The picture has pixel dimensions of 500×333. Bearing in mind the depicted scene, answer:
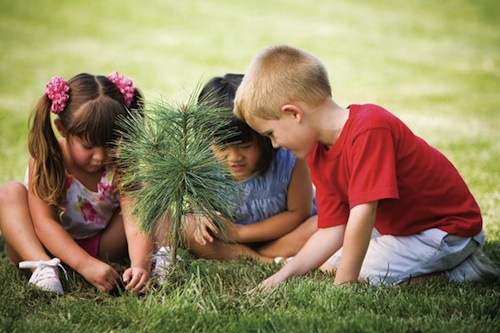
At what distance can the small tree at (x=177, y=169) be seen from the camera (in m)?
3.15

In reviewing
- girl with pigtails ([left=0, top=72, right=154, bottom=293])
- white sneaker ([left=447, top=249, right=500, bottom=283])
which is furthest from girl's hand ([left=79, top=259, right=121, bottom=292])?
white sneaker ([left=447, top=249, right=500, bottom=283])

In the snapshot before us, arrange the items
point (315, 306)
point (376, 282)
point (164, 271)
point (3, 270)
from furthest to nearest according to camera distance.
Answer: point (3, 270) → point (376, 282) → point (164, 271) → point (315, 306)

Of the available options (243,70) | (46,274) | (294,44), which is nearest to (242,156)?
(46,274)

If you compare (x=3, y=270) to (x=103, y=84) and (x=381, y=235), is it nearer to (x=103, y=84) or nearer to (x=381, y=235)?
(x=103, y=84)

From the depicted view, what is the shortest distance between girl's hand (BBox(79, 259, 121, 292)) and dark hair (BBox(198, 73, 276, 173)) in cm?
87

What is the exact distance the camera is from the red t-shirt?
3.25 meters

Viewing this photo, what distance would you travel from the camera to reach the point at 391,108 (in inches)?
435

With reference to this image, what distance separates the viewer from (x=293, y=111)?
3350mm

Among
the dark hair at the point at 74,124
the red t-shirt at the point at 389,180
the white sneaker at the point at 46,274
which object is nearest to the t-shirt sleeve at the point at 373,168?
the red t-shirt at the point at 389,180

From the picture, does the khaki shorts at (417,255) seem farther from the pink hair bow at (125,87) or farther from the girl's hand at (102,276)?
the pink hair bow at (125,87)

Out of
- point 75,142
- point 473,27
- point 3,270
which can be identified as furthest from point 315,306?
point 473,27

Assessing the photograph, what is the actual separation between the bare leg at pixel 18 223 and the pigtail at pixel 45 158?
4.1 inches

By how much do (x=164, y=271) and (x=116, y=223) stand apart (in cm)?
93

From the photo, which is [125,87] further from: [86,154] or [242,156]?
[242,156]
